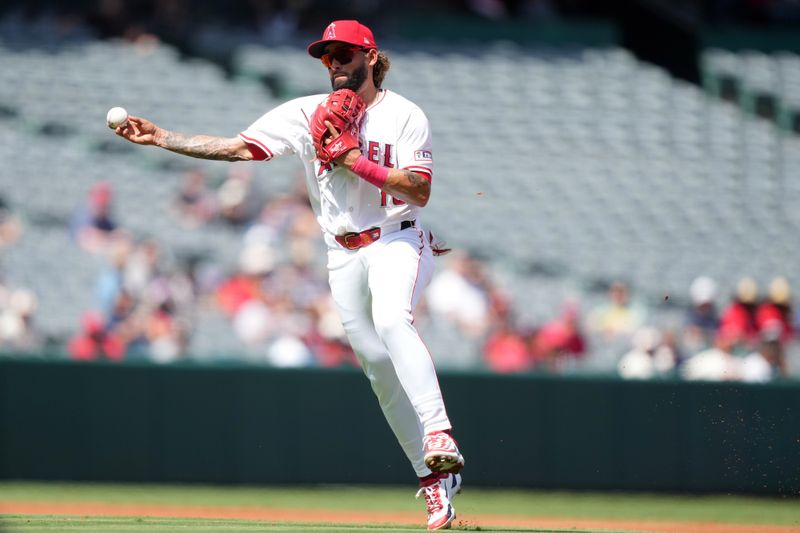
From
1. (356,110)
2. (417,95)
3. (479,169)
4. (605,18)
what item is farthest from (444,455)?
(605,18)

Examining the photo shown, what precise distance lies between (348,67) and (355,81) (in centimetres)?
6

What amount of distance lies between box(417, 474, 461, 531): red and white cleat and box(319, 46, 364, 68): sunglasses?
1760 millimetres

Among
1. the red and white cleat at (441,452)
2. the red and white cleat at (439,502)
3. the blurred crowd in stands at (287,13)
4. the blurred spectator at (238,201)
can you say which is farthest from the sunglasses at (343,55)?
the blurred crowd in stands at (287,13)

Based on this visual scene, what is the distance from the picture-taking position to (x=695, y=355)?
357 inches

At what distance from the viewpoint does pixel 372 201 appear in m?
5.10

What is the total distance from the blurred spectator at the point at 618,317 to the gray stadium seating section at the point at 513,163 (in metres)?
0.46

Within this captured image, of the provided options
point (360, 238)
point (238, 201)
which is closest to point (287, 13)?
point (238, 201)

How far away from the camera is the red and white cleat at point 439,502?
500 centimetres

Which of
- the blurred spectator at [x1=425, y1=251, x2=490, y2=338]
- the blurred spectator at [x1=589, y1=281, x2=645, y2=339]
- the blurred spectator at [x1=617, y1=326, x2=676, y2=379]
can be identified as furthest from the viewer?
the blurred spectator at [x1=589, y1=281, x2=645, y2=339]

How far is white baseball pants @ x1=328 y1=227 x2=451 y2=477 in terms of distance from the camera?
192 inches

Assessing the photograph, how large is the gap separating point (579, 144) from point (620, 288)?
3.10 m

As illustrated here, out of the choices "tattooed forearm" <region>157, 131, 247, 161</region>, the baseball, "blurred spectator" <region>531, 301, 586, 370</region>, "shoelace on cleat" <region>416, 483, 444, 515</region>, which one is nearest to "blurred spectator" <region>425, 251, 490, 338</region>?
"blurred spectator" <region>531, 301, 586, 370</region>

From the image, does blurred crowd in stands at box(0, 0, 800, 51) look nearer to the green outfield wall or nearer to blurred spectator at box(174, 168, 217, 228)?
blurred spectator at box(174, 168, 217, 228)

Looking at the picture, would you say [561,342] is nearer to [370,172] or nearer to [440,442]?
[440,442]
